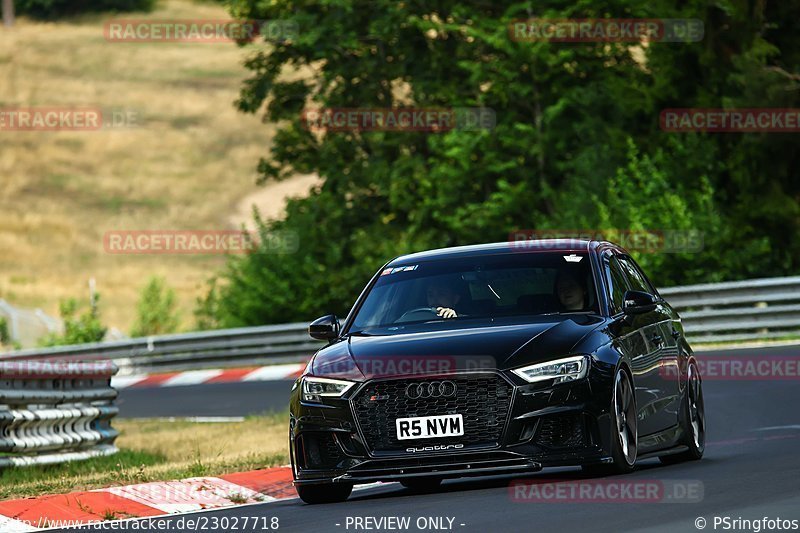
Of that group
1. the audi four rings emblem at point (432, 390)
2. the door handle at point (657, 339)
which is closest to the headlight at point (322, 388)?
the audi four rings emblem at point (432, 390)

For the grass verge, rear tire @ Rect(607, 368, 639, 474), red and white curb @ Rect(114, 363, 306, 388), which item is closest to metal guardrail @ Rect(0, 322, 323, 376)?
red and white curb @ Rect(114, 363, 306, 388)

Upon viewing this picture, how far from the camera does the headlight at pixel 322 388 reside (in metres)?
11.0

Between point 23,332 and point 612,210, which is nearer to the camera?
point 612,210

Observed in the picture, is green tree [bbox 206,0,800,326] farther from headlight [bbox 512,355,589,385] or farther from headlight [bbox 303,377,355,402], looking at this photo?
headlight [bbox 512,355,589,385]

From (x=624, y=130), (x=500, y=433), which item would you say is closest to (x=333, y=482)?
(x=500, y=433)

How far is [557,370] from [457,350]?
0.61m

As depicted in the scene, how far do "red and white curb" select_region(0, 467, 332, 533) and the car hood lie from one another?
54.6 inches

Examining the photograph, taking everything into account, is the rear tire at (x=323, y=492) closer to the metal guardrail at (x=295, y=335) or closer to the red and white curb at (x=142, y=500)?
the red and white curb at (x=142, y=500)

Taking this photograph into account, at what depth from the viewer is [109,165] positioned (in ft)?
315

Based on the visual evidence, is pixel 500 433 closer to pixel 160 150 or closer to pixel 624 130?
pixel 624 130

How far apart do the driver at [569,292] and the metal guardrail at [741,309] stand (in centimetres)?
1540

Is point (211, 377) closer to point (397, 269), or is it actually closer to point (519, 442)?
point (397, 269)

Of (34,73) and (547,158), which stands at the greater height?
(547,158)

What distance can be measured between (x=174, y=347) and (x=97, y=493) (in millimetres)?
23371
